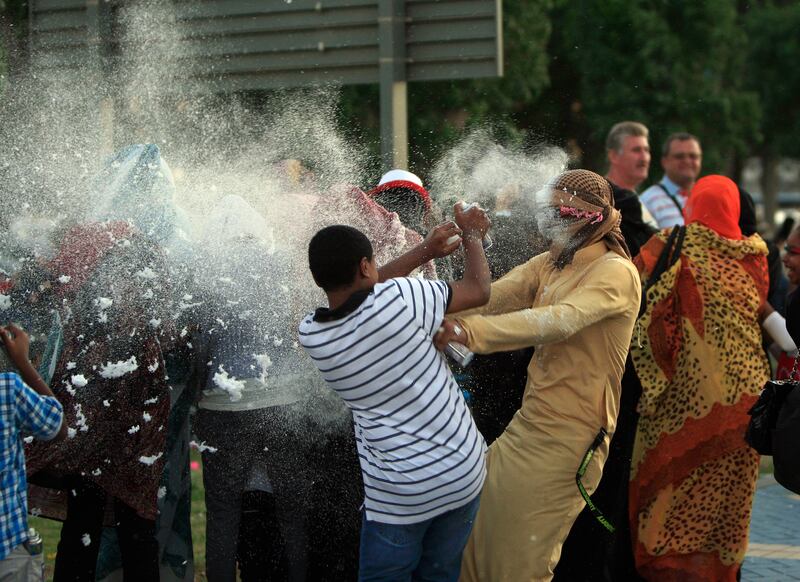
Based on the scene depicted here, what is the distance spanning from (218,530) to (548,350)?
155 centimetres

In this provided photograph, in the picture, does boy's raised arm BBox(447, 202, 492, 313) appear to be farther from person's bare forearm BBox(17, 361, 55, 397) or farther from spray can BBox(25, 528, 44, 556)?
spray can BBox(25, 528, 44, 556)

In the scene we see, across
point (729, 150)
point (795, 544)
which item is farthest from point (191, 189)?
point (729, 150)

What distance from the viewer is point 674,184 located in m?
7.61

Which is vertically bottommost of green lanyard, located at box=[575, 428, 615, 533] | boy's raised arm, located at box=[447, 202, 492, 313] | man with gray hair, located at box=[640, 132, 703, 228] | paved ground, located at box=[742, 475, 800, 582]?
paved ground, located at box=[742, 475, 800, 582]

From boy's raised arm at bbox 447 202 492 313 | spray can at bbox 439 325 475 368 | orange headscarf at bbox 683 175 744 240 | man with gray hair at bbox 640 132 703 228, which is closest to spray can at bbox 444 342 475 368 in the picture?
spray can at bbox 439 325 475 368

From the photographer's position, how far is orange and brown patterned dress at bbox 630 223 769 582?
522 cm

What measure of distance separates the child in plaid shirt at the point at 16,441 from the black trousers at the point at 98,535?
Answer: 68 cm

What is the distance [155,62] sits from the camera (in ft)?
21.4

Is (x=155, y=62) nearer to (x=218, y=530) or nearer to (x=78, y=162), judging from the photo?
(x=78, y=162)

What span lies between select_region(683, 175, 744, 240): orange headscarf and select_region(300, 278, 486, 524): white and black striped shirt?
2.15 metres

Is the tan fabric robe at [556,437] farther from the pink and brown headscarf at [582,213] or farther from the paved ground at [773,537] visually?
the paved ground at [773,537]

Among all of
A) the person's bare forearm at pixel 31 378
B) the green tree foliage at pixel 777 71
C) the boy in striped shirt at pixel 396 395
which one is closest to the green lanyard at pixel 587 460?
the boy in striped shirt at pixel 396 395

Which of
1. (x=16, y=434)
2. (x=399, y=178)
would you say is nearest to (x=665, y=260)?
(x=399, y=178)

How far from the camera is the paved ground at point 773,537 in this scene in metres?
5.71
